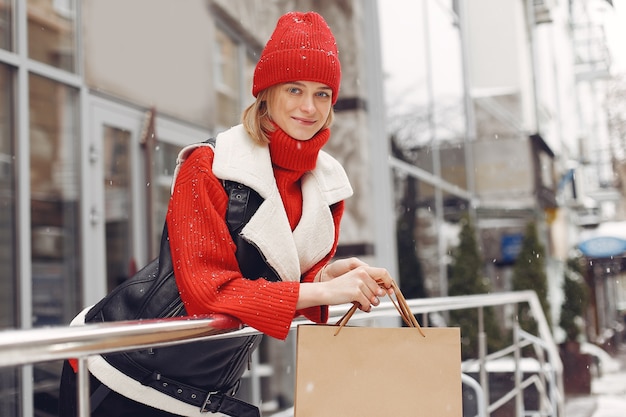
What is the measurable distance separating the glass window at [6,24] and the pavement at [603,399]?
240 inches

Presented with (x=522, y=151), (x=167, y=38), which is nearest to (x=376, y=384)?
(x=167, y=38)

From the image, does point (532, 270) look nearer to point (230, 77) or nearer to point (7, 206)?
point (230, 77)

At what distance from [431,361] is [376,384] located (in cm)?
12

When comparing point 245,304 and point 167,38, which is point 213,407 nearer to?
point 245,304

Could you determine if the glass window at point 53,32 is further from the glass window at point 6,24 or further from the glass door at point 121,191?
the glass door at point 121,191

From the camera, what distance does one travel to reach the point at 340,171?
197cm

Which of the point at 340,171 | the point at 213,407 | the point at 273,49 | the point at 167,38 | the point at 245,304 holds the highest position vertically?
the point at 167,38

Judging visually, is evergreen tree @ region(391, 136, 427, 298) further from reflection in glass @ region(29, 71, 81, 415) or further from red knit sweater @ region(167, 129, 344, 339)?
red knit sweater @ region(167, 129, 344, 339)

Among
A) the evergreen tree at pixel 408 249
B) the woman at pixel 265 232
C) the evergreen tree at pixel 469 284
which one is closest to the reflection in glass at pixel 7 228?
the woman at pixel 265 232

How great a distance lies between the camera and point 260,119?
183 centimetres

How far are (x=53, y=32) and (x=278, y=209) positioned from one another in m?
4.42

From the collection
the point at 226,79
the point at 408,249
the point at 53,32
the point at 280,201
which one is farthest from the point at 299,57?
the point at 408,249

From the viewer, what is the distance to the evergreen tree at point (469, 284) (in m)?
9.59

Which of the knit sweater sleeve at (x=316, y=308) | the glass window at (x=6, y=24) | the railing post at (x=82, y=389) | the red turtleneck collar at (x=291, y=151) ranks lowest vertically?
the railing post at (x=82, y=389)
